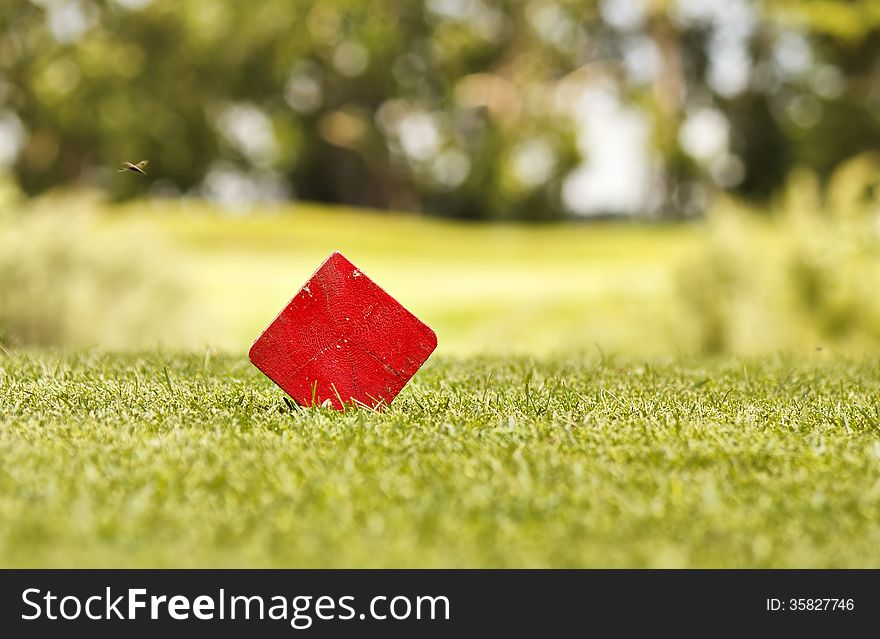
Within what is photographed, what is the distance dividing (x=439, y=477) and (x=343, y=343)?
1.15m

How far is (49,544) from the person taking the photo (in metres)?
2.59

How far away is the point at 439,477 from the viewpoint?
10.4ft

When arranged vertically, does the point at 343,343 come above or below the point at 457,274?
below

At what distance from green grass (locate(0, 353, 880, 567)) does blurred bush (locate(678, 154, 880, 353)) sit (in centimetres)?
794

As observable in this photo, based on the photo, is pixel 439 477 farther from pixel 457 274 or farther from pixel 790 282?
pixel 457 274

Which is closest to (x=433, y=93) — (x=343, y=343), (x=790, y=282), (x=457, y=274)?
(x=457, y=274)

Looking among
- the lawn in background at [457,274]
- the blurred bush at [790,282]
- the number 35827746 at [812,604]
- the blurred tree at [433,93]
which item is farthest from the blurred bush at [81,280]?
the blurred tree at [433,93]

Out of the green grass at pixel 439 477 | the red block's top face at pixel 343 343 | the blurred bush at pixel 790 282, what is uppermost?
the blurred bush at pixel 790 282

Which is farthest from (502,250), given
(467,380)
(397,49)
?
(467,380)

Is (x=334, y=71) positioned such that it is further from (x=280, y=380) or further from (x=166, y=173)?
(x=280, y=380)

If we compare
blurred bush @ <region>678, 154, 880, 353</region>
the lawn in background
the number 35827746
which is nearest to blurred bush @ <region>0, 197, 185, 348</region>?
the lawn in background

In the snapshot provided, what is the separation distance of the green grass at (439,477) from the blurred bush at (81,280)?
294 inches

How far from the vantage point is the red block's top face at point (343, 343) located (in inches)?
163

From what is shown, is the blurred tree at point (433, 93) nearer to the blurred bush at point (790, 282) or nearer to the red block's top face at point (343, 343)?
the blurred bush at point (790, 282)
